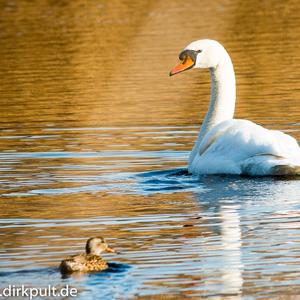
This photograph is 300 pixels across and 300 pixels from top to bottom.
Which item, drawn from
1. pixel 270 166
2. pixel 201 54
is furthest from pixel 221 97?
pixel 270 166

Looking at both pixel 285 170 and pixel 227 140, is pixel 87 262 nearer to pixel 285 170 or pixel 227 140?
pixel 285 170

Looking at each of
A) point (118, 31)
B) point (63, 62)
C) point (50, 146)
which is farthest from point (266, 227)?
point (118, 31)

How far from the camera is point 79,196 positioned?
502 inches

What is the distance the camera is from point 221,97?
49.5 ft

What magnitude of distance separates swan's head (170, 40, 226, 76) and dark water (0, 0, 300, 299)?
997 millimetres

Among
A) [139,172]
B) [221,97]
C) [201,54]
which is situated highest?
[201,54]

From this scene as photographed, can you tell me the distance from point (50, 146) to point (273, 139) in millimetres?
3595

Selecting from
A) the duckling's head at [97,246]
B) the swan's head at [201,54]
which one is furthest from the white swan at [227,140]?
the duckling's head at [97,246]

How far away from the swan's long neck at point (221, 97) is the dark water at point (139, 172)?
552mm

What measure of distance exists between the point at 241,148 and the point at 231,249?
11.5ft

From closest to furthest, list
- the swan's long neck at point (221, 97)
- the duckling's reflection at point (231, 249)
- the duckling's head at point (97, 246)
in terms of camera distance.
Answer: the duckling's reflection at point (231, 249) → the duckling's head at point (97, 246) → the swan's long neck at point (221, 97)

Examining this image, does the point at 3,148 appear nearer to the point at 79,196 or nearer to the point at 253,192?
the point at 79,196

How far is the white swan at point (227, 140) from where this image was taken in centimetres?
1306

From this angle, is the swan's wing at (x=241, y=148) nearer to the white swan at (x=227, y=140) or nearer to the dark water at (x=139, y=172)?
the white swan at (x=227, y=140)
